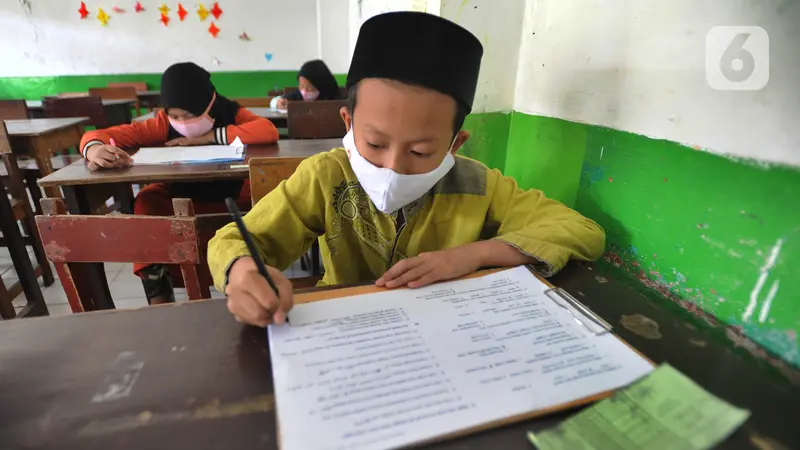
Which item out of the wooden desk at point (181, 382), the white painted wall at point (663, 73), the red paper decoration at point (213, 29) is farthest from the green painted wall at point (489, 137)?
the red paper decoration at point (213, 29)

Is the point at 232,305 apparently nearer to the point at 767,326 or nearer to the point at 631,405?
the point at 631,405

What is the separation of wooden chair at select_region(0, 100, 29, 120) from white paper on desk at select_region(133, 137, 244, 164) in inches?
77.4

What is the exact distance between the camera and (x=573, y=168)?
1.09 metres

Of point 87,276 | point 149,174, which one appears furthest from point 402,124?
point 149,174

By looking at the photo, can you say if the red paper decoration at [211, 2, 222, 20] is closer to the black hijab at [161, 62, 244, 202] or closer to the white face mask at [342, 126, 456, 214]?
the black hijab at [161, 62, 244, 202]

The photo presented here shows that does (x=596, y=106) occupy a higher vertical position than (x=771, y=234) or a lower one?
higher

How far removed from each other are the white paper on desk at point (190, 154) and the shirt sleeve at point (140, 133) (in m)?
0.16

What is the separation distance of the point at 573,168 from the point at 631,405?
745 mm

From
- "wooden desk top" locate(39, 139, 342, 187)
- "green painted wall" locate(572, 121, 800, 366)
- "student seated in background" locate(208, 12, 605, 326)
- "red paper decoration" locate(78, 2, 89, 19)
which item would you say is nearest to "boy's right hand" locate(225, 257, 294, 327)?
"student seated in background" locate(208, 12, 605, 326)

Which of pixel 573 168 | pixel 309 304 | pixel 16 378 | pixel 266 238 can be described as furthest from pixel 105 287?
pixel 573 168

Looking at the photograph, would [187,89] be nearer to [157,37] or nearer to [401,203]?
[401,203]

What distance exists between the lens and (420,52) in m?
0.73

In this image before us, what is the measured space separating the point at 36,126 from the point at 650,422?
3.36 m

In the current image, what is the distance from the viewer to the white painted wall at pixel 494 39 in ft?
4.02
